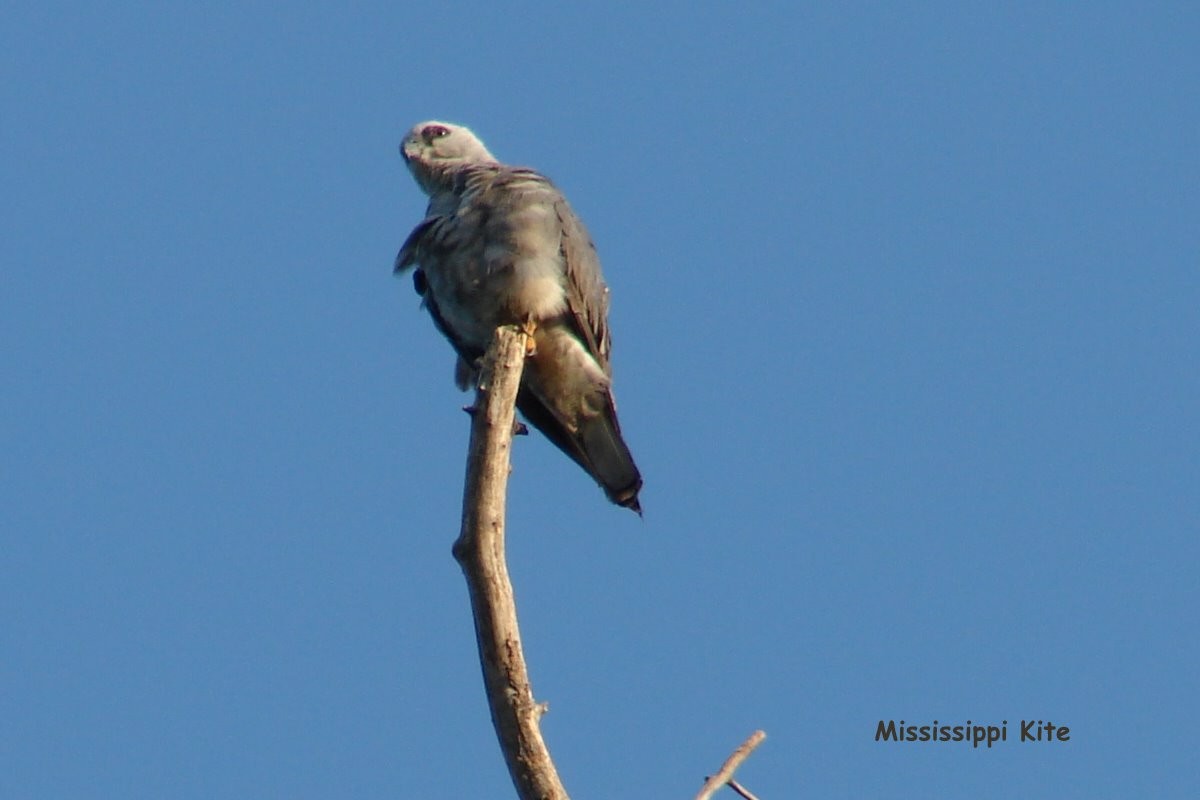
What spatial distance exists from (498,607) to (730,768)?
0.88m

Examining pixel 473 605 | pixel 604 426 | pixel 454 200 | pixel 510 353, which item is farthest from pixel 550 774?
pixel 454 200

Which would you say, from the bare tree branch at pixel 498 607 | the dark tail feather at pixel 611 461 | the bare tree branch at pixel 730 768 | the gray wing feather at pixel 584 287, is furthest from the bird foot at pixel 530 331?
the bare tree branch at pixel 730 768

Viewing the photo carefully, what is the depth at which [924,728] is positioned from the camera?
20.2ft

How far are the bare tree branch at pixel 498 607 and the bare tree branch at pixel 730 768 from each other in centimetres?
47

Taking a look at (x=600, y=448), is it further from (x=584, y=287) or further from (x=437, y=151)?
(x=437, y=151)

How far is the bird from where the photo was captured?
6.79 metres

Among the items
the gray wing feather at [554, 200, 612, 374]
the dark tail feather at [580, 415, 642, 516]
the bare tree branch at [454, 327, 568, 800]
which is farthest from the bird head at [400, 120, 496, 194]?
the bare tree branch at [454, 327, 568, 800]

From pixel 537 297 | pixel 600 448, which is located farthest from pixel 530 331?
pixel 600 448

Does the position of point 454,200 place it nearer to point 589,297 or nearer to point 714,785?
point 589,297

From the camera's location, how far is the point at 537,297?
6770mm

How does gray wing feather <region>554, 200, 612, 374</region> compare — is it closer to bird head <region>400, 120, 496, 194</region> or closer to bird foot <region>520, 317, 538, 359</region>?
bird foot <region>520, 317, 538, 359</region>

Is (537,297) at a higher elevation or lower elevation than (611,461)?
higher

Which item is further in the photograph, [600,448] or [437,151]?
[437,151]

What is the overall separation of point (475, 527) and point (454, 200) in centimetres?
327
